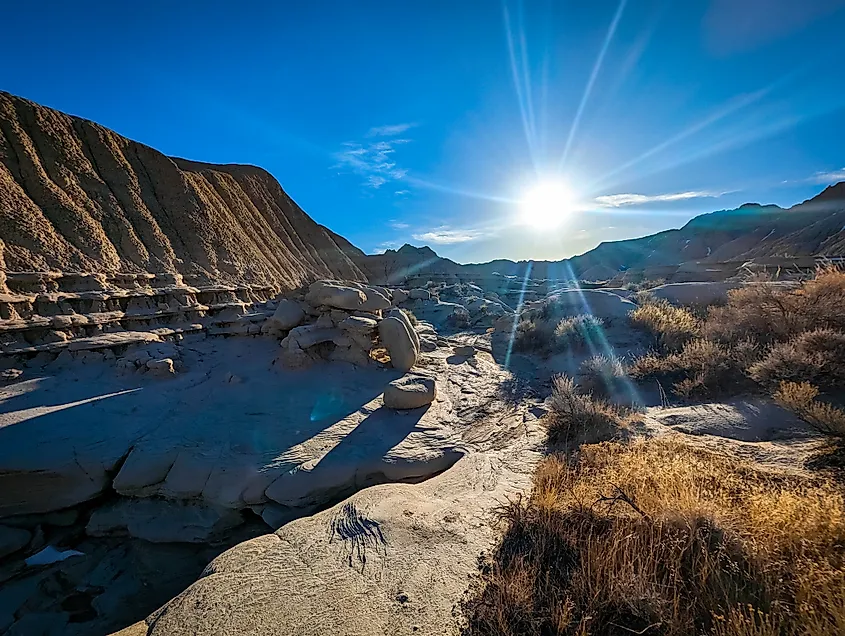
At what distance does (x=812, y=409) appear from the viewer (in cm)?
455

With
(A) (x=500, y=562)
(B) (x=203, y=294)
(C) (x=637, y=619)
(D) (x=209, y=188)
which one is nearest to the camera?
(C) (x=637, y=619)

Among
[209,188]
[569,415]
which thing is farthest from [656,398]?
[209,188]

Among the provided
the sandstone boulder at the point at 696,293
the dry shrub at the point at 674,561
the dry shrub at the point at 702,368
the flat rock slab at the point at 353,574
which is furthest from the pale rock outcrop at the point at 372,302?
the sandstone boulder at the point at 696,293

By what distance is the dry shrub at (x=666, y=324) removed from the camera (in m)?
9.27

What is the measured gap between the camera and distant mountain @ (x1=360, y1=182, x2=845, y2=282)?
34.9 m

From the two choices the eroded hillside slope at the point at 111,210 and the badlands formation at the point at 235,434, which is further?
the eroded hillside slope at the point at 111,210

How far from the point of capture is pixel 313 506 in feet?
16.8

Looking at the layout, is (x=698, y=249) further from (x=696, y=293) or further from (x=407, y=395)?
(x=407, y=395)

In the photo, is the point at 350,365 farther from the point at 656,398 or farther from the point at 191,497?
the point at 656,398

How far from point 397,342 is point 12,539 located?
6.51 m

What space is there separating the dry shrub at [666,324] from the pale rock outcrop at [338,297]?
24.4 ft

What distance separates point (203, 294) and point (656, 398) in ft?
45.0

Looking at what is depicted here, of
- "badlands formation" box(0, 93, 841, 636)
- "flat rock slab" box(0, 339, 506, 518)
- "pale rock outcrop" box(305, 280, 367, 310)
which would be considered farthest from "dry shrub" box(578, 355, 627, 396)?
"pale rock outcrop" box(305, 280, 367, 310)

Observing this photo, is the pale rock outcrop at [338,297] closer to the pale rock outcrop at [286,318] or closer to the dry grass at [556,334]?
the pale rock outcrop at [286,318]
